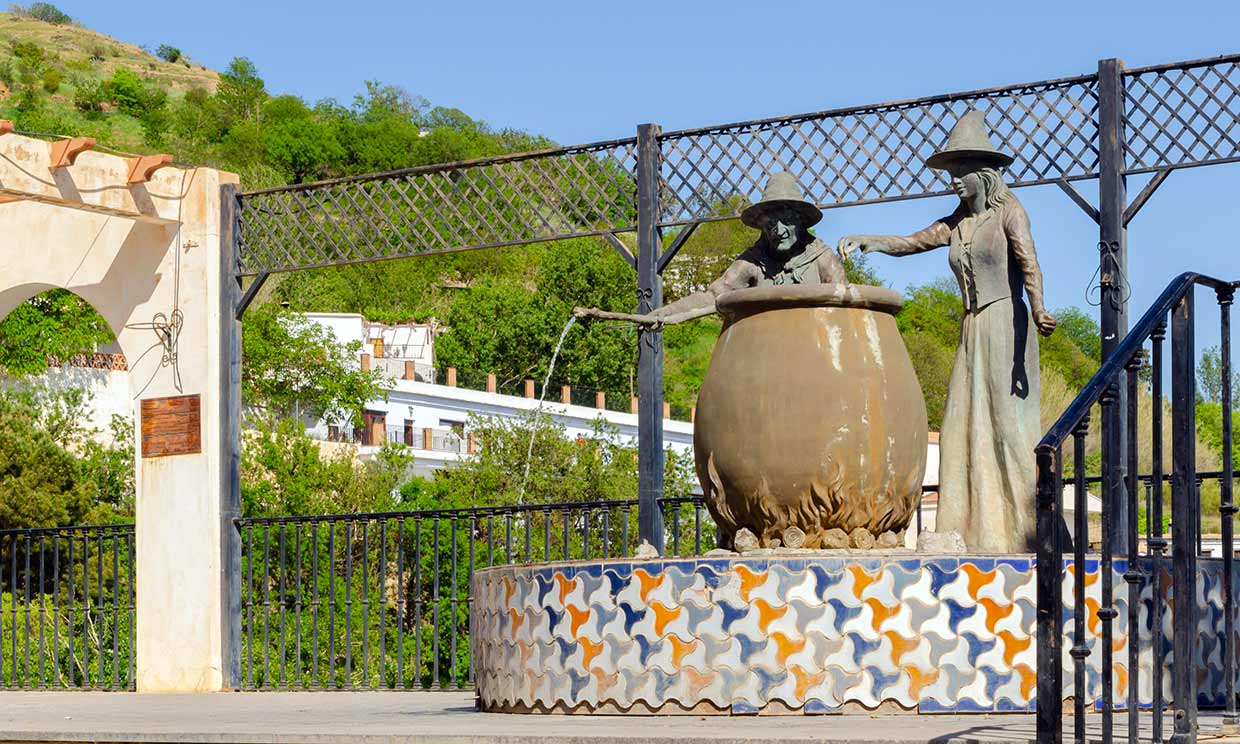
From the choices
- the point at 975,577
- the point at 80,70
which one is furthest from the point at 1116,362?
the point at 80,70

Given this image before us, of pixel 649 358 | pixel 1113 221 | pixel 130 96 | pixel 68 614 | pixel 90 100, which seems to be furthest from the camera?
pixel 130 96

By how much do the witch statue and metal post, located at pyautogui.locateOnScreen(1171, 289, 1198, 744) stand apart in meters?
1.99

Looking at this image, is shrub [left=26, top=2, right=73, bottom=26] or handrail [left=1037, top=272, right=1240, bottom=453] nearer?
handrail [left=1037, top=272, right=1240, bottom=453]

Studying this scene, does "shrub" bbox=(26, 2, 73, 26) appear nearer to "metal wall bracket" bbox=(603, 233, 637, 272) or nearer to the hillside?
the hillside

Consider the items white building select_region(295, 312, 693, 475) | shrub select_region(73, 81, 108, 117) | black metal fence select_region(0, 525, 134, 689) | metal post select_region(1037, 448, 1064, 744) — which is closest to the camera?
metal post select_region(1037, 448, 1064, 744)

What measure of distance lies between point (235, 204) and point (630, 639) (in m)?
7.26

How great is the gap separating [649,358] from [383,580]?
2.37 metres

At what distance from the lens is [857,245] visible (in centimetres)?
697

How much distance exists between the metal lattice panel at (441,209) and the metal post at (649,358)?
24cm

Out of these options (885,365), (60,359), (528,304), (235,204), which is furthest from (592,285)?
(885,365)

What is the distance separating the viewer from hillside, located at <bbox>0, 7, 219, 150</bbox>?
84.9 m

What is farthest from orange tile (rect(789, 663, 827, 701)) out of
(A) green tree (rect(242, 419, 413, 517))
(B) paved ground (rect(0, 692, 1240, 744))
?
(A) green tree (rect(242, 419, 413, 517))

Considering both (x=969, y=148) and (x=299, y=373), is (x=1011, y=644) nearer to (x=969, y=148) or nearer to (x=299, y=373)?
(x=969, y=148)

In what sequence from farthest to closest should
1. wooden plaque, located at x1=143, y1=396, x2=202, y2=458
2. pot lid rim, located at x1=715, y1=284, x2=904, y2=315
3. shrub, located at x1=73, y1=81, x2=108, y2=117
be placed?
shrub, located at x1=73, y1=81, x2=108, y2=117
wooden plaque, located at x1=143, y1=396, x2=202, y2=458
pot lid rim, located at x1=715, y1=284, x2=904, y2=315
